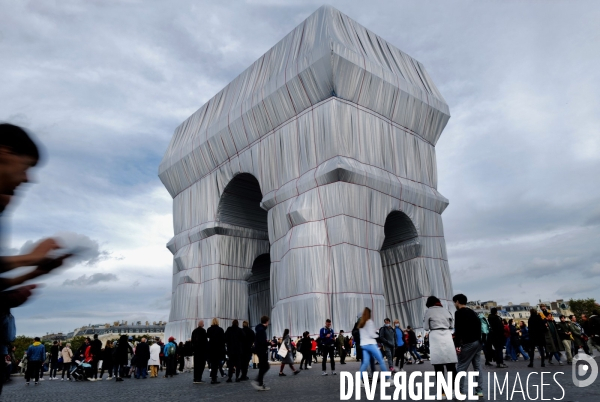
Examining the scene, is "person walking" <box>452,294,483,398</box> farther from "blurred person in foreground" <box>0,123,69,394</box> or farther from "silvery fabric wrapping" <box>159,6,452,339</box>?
"silvery fabric wrapping" <box>159,6,452,339</box>

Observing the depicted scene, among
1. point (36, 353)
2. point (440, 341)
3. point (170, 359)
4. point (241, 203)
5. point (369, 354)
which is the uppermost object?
point (241, 203)

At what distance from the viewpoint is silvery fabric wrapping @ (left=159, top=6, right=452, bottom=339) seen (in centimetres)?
2377

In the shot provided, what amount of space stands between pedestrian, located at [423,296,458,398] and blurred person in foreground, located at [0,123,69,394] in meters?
6.13

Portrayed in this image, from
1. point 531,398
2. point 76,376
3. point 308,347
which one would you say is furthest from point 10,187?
point 76,376

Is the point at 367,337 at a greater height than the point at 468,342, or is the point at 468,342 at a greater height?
the point at 367,337

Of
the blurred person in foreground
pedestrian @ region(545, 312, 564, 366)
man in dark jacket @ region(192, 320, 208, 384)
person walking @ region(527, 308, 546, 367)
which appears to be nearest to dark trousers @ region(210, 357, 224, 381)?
man in dark jacket @ region(192, 320, 208, 384)

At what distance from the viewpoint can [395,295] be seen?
93.5 feet

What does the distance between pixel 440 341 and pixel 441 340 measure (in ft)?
0.06

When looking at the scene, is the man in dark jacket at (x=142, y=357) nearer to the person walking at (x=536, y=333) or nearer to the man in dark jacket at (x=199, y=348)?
the man in dark jacket at (x=199, y=348)

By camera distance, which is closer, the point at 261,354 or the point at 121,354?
the point at 261,354

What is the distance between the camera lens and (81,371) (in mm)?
19344

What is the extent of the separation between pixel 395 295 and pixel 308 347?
1211cm

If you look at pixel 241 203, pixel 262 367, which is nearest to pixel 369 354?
pixel 262 367

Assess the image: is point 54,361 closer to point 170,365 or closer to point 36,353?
point 170,365
